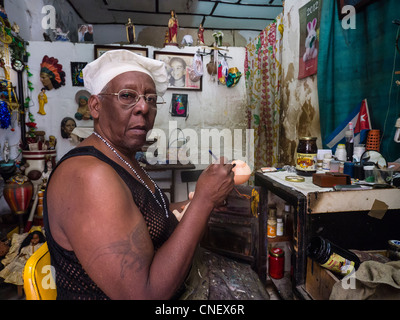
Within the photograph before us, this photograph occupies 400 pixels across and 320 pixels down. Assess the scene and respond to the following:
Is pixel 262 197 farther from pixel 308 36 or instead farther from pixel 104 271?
pixel 308 36

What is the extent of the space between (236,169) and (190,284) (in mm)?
777

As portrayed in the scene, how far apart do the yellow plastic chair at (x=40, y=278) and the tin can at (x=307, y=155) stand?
63.8 inches

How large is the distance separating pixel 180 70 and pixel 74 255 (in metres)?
4.01

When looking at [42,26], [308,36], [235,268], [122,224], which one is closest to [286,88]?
[308,36]

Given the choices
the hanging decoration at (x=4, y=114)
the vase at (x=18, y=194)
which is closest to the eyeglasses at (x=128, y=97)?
the hanging decoration at (x=4, y=114)

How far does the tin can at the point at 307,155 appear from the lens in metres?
1.67

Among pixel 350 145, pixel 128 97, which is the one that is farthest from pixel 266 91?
pixel 128 97

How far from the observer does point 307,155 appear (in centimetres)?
171

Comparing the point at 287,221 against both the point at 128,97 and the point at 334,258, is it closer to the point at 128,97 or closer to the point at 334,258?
the point at 334,258

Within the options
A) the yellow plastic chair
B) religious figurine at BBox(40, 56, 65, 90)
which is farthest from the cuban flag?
religious figurine at BBox(40, 56, 65, 90)

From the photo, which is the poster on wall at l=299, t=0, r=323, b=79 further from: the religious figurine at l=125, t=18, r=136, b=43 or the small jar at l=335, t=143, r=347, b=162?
the religious figurine at l=125, t=18, r=136, b=43

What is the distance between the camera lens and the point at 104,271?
2.33ft

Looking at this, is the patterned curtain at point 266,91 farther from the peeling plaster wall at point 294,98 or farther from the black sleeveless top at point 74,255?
the black sleeveless top at point 74,255

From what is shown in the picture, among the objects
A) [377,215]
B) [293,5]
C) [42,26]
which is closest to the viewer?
[377,215]
